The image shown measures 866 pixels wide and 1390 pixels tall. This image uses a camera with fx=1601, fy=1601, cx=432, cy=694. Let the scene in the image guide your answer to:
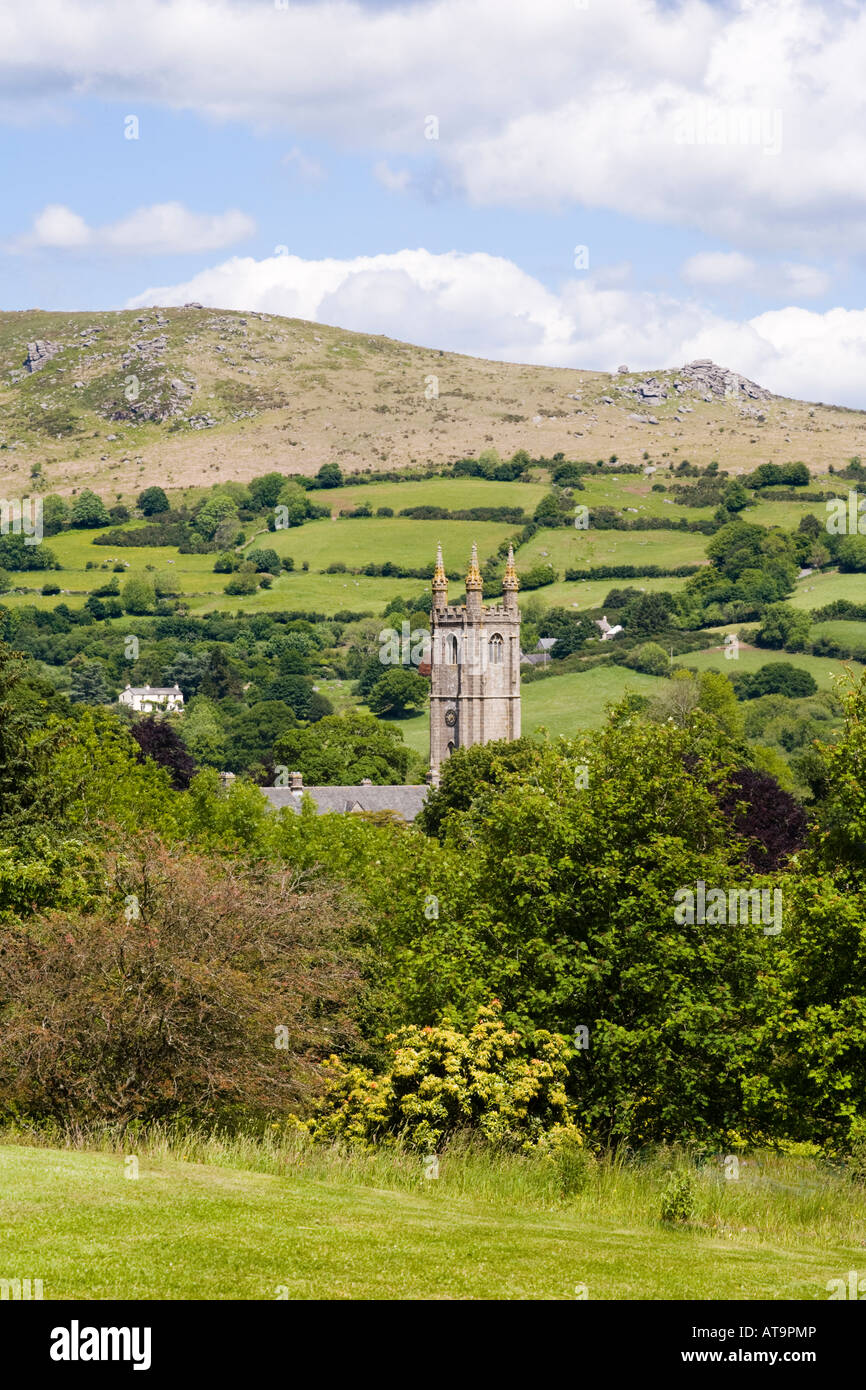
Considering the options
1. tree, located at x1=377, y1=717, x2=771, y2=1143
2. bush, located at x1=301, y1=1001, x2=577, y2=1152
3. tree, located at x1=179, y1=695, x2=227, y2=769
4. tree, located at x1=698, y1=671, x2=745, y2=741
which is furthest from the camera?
tree, located at x1=179, y1=695, x2=227, y2=769

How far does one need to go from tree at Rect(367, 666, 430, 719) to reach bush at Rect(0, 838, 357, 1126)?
6328 inches

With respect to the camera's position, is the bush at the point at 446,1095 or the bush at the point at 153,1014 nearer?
the bush at the point at 153,1014

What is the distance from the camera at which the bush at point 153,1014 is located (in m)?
23.5

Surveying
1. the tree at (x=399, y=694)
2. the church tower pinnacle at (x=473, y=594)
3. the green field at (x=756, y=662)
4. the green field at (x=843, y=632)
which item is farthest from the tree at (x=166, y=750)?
the green field at (x=843, y=632)

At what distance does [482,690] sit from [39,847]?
4023 inches

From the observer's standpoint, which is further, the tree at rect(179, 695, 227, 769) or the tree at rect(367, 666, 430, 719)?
the tree at rect(367, 666, 430, 719)

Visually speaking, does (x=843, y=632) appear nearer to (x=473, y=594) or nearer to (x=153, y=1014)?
(x=473, y=594)

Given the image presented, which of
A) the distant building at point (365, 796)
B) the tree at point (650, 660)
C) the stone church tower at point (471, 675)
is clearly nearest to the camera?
the distant building at point (365, 796)

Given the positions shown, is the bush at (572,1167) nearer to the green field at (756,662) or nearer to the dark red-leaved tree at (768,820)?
the dark red-leaved tree at (768,820)

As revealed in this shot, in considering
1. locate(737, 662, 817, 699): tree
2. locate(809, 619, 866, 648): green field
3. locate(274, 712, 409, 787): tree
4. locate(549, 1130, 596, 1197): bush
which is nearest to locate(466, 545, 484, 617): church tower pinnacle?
locate(274, 712, 409, 787): tree

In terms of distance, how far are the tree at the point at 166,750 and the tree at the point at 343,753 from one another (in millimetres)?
30864

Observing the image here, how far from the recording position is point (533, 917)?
31.4 metres

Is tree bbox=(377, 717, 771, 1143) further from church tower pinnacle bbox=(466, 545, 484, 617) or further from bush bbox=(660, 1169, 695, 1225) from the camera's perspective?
church tower pinnacle bbox=(466, 545, 484, 617)

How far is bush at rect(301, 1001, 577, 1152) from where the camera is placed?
24.9 meters
